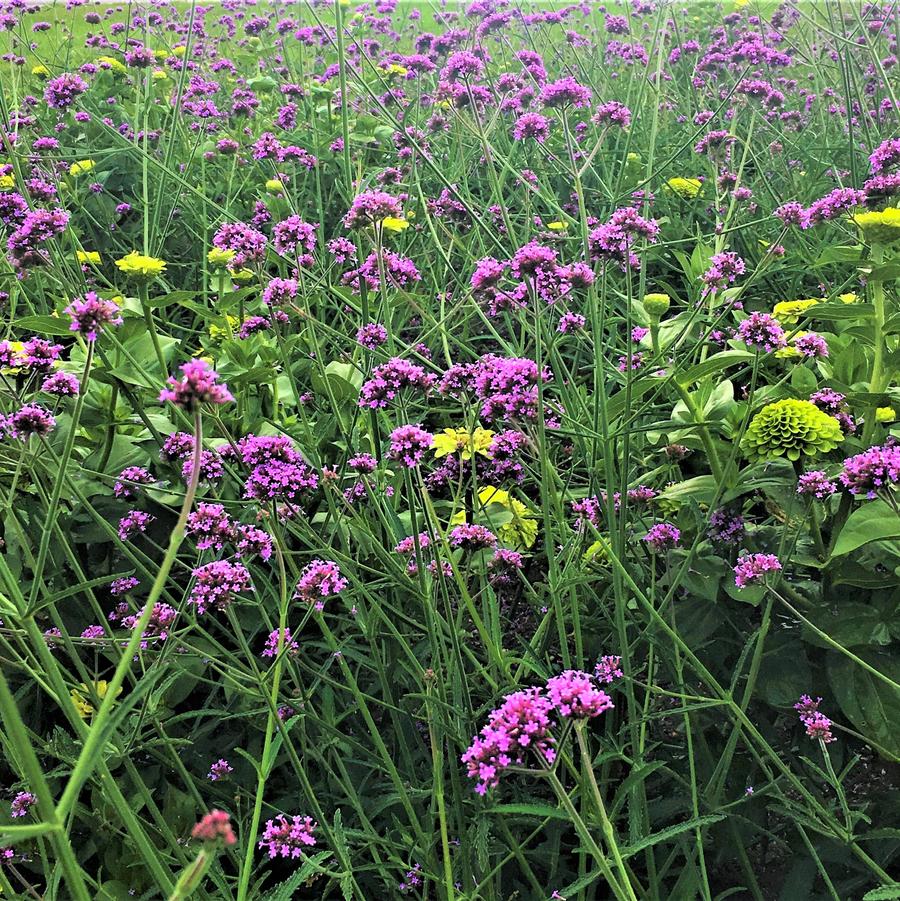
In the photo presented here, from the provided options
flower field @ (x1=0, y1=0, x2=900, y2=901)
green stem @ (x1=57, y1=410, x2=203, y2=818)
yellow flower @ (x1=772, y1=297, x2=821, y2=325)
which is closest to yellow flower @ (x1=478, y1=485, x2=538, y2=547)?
flower field @ (x1=0, y1=0, x2=900, y2=901)

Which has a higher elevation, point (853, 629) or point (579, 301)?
point (579, 301)

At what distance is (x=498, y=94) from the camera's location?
11.2 ft

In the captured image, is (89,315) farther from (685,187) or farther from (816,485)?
(685,187)

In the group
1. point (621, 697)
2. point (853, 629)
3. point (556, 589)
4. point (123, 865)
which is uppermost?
point (556, 589)

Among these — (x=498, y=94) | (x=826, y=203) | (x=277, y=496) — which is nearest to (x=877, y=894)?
(x=277, y=496)

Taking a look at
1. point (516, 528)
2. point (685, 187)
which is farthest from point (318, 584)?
point (685, 187)

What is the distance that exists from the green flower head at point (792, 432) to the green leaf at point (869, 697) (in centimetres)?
38

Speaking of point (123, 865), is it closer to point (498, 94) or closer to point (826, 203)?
point (826, 203)

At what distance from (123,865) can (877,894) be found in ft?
4.18

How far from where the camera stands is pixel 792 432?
1528 millimetres

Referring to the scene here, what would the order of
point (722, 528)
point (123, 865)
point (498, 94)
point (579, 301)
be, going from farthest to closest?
point (498, 94), point (579, 301), point (722, 528), point (123, 865)

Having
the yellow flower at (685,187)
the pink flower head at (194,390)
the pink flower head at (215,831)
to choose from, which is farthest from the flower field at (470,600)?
the yellow flower at (685,187)

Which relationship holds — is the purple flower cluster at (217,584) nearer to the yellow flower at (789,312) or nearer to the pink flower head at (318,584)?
the pink flower head at (318,584)

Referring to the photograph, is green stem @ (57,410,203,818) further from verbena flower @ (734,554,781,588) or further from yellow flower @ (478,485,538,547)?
yellow flower @ (478,485,538,547)
